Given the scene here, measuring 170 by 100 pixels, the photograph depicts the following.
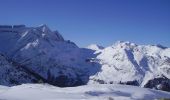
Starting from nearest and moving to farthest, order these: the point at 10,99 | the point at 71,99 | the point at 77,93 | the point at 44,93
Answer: the point at 10,99 < the point at 71,99 < the point at 44,93 < the point at 77,93

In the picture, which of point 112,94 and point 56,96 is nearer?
point 56,96

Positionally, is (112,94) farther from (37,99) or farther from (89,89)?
(37,99)

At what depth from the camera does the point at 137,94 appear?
6281cm

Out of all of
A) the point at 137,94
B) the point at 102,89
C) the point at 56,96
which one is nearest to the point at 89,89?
the point at 102,89

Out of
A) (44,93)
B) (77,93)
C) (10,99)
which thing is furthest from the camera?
(77,93)

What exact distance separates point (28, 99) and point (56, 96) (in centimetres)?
481

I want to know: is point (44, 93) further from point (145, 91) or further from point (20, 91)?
point (145, 91)

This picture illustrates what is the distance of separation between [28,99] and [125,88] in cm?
2576

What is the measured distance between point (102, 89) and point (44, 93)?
41.7ft

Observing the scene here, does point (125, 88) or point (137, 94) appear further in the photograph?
point (125, 88)

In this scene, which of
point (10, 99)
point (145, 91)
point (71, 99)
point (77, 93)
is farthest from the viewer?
point (145, 91)

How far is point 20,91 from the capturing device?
53.7 m

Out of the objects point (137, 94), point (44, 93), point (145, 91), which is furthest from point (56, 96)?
point (145, 91)

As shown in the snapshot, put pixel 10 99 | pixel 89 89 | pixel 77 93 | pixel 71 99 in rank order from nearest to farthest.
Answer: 1. pixel 10 99
2. pixel 71 99
3. pixel 77 93
4. pixel 89 89
